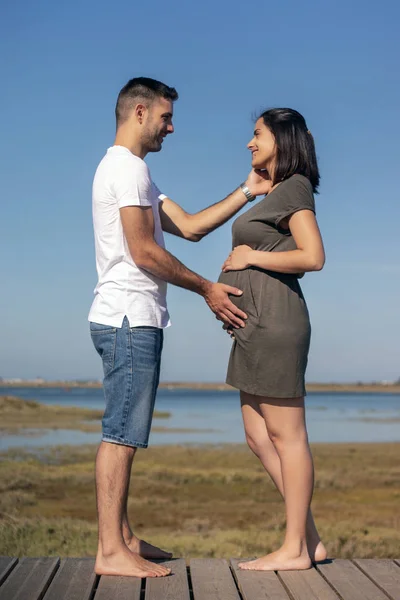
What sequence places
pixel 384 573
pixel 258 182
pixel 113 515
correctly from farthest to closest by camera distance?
pixel 258 182
pixel 384 573
pixel 113 515

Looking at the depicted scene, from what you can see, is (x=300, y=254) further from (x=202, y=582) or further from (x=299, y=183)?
(x=202, y=582)

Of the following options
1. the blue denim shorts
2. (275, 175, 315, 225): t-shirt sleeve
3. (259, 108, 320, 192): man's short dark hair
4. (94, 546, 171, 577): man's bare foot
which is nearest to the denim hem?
the blue denim shorts

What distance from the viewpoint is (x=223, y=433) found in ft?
88.8

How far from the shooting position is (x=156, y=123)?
13.3 feet

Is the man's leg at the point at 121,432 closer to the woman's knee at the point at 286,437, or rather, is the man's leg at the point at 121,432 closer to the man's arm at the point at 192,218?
the woman's knee at the point at 286,437

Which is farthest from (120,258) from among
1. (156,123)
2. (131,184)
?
(156,123)

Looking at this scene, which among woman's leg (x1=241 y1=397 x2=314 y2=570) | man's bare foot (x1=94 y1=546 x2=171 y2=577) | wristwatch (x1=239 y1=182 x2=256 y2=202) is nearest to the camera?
man's bare foot (x1=94 y1=546 x2=171 y2=577)

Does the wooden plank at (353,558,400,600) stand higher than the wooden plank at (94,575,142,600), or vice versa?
the wooden plank at (353,558,400,600)

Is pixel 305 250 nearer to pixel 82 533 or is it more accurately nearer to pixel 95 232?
pixel 95 232

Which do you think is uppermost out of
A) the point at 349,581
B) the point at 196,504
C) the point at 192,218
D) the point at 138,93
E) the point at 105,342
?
the point at 138,93

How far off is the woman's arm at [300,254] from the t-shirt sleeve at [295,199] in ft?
0.09

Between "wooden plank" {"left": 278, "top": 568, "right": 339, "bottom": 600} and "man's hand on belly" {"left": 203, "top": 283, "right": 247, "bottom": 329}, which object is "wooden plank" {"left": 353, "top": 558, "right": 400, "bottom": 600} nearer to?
"wooden plank" {"left": 278, "top": 568, "right": 339, "bottom": 600}

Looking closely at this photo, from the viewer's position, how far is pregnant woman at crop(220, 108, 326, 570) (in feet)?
12.6

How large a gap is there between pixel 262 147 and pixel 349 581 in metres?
2.02
